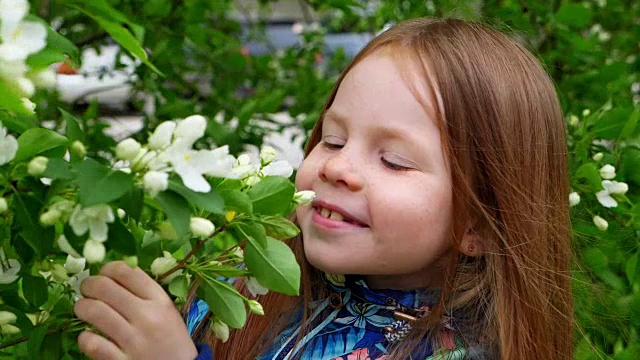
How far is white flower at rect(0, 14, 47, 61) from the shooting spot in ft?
3.05

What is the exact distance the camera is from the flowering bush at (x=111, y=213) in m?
0.97

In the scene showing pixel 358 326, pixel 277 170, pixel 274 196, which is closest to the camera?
pixel 274 196

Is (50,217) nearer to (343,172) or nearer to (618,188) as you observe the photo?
(343,172)

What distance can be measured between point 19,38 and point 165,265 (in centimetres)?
32

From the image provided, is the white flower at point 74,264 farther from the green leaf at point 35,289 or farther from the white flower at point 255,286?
the white flower at point 255,286

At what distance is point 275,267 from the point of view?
42.1 inches

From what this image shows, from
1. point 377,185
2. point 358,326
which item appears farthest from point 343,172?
point 358,326

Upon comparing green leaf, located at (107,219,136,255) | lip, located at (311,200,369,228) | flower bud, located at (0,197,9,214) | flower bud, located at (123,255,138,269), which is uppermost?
flower bud, located at (0,197,9,214)

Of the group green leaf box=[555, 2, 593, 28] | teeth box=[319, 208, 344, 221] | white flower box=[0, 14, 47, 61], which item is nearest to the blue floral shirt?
teeth box=[319, 208, 344, 221]

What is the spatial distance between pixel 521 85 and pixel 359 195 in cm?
37

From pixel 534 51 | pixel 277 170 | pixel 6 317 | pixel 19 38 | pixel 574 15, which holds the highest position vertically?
pixel 19 38

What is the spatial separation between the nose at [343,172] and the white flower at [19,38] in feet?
1.78

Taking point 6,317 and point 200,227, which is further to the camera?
point 6,317

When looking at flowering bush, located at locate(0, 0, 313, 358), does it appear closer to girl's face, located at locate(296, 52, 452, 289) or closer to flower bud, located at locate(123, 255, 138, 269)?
flower bud, located at locate(123, 255, 138, 269)
